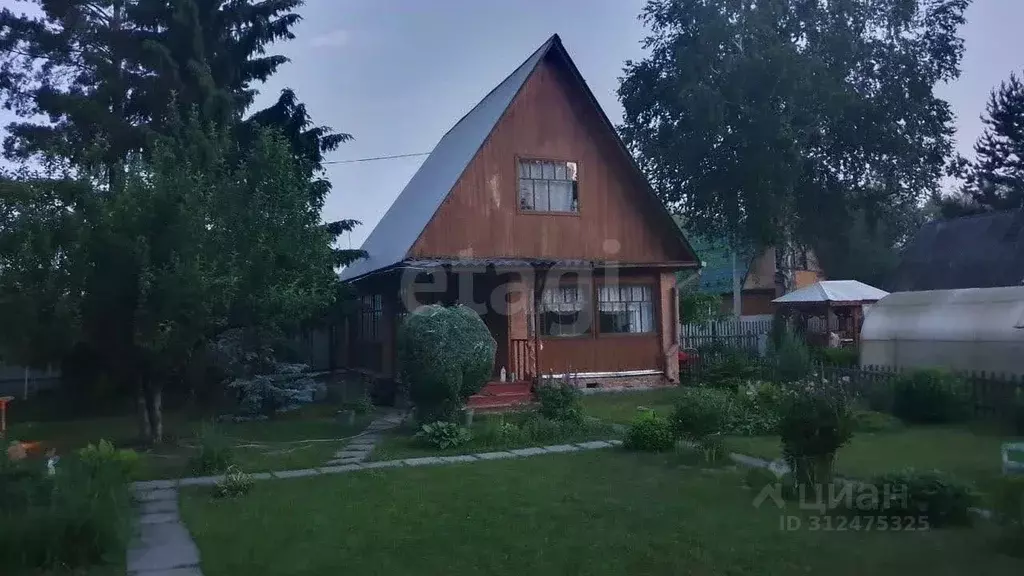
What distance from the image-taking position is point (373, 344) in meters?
20.8

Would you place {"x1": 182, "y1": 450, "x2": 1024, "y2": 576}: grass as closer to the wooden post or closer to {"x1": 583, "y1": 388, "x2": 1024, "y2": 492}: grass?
{"x1": 583, "y1": 388, "x2": 1024, "y2": 492}: grass

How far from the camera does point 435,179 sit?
2023 cm

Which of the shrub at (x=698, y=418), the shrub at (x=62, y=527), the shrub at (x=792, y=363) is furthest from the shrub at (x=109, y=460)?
the shrub at (x=792, y=363)

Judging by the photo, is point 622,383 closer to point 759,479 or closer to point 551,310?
point 551,310

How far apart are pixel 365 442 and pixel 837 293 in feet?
59.0

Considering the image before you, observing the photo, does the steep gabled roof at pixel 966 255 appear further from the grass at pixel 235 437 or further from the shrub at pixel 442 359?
the grass at pixel 235 437

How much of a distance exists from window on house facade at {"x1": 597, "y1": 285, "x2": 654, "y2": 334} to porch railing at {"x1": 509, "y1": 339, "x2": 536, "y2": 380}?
2371mm

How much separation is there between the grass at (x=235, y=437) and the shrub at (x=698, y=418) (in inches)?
193

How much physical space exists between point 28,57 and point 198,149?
10407mm

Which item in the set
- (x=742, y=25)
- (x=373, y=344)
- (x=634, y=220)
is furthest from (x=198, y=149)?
(x=742, y=25)

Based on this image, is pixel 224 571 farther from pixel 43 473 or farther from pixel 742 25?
pixel 742 25

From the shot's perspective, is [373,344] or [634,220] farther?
[373,344]

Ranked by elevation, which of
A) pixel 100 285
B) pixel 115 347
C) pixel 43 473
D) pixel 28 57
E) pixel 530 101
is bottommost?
pixel 43 473

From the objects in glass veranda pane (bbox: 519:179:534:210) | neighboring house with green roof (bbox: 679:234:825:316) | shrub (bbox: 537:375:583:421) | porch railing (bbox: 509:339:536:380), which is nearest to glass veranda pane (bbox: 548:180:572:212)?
glass veranda pane (bbox: 519:179:534:210)
